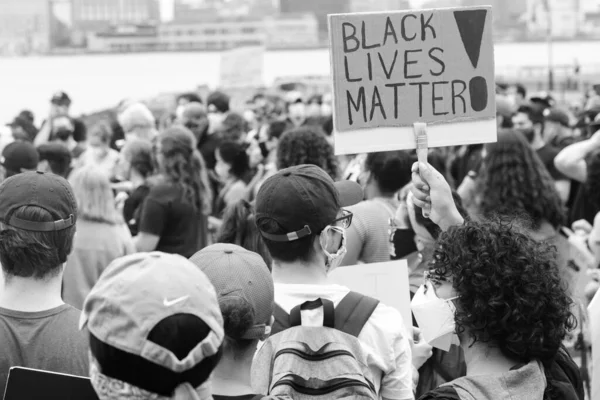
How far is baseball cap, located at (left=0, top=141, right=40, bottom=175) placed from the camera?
6887mm

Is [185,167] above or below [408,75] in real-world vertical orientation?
below

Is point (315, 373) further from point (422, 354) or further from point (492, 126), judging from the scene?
point (492, 126)

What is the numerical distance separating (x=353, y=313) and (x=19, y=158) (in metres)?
4.46

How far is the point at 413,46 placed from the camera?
3.72 metres

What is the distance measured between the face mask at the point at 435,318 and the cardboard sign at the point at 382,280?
0.67 metres

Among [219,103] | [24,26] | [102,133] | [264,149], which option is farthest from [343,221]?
[24,26]

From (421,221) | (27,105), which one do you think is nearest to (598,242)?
(421,221)

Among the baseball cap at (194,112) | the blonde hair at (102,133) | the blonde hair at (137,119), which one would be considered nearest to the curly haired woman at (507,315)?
the blonde hair at (137,119)

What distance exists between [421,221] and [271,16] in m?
105

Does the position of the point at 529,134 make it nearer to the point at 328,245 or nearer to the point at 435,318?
the point at 328,245

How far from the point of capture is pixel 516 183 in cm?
623

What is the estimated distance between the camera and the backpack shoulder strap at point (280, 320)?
3.08m

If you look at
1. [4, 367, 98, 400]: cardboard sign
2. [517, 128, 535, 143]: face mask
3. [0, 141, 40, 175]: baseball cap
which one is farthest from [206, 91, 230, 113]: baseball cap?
[4, 367, 98, 400]: cardboard sign

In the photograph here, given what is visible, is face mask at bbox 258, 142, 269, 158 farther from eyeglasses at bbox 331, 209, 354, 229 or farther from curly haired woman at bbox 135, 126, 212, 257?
eyeglasses at bbox 331, 209, 354, 229
